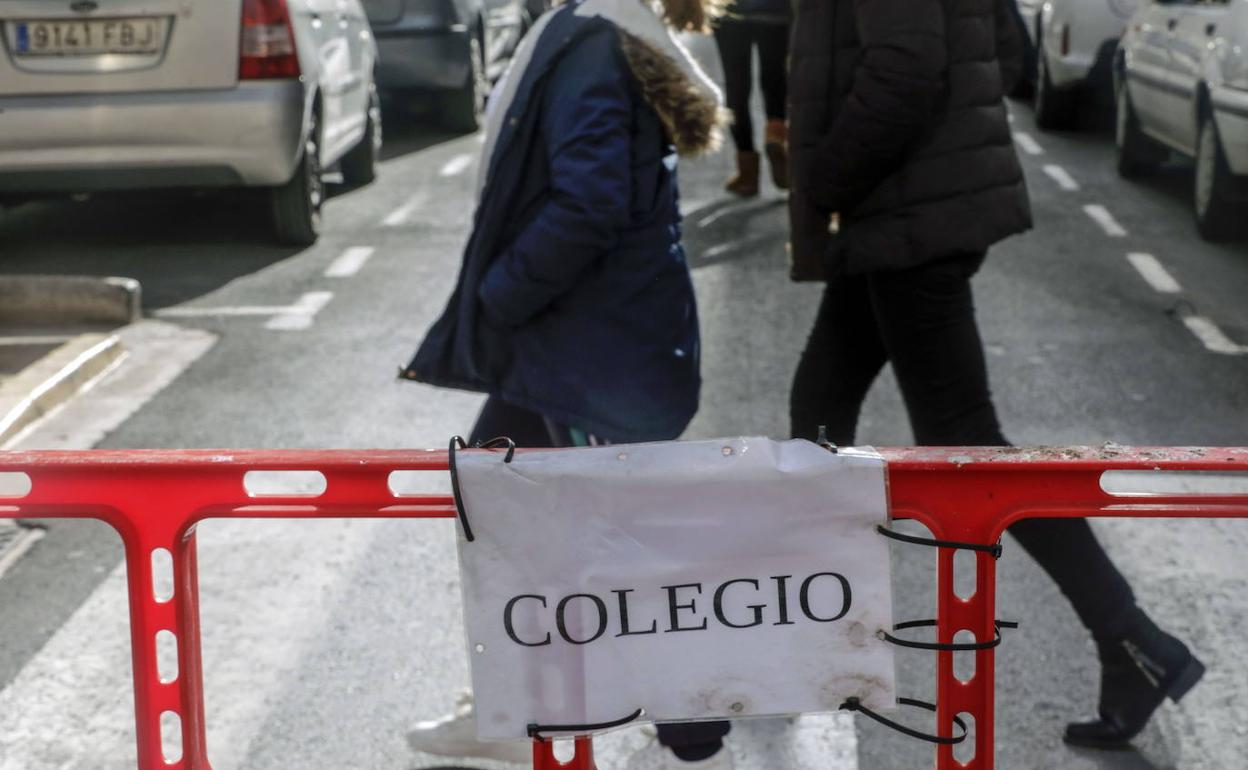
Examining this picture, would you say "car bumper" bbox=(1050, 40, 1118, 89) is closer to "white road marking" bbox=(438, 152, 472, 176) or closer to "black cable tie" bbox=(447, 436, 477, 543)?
"white road marking" bbox=(438, 152, 472, 176)

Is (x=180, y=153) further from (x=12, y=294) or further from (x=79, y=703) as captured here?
(x=79, y=703)

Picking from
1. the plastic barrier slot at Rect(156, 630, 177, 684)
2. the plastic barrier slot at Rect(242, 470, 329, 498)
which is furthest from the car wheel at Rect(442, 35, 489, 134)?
the plastic barrier slot at Rect(156, 630, 177, 684)

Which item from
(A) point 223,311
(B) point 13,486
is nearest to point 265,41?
(A) point 223,311

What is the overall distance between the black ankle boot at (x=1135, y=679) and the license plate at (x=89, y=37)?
619 cm

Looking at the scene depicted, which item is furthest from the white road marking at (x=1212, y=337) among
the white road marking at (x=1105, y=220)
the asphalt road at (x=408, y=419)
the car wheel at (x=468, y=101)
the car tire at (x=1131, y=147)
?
the car wheel at (x=468, y=101)

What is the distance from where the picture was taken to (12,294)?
7758mm

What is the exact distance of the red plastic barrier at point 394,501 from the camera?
2434mm

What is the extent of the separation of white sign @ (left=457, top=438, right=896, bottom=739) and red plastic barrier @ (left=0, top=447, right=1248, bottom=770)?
3.9 inches

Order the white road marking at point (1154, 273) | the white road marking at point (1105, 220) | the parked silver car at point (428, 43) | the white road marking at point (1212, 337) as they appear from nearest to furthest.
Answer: the white road marking at point (1212, 337) < the white road marking at point (1154, 273) < the white road marking at point (1105, 220) < the parked silver car at point (428, 43)

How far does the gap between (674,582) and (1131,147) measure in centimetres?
1018

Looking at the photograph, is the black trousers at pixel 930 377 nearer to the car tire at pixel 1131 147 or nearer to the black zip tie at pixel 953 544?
the black zip tie at pixel 953 544

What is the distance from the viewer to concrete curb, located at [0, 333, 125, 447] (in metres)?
6.21

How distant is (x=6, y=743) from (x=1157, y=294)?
5939mm

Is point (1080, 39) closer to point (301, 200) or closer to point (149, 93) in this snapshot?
point (301, 200)
